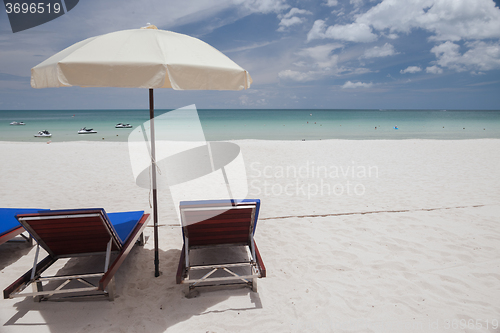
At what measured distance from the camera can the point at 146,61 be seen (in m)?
2.15

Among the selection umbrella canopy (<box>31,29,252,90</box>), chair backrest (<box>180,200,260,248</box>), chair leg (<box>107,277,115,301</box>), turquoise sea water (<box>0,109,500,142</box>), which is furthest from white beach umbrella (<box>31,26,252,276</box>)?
turquoise sea water (<box>0,109,500,142</box>)

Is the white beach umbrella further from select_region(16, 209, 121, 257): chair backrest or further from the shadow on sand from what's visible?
the shadow on sand

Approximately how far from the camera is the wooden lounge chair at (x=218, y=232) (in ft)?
8.70

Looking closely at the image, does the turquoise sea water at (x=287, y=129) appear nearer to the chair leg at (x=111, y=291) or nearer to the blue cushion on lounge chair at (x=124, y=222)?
the blue cushion on lounge chair at (x=124, y=222)

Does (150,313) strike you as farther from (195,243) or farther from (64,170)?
(64,170)

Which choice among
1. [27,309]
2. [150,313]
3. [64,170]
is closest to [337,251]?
[150,313]

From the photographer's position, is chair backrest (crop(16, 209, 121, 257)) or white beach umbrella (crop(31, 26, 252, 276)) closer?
white beach umbrella (crop(31, 26, 252, 276))

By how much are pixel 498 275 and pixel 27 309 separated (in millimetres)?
4820

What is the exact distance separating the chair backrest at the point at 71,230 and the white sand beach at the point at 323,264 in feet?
1.65

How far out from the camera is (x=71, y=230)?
8.63ft

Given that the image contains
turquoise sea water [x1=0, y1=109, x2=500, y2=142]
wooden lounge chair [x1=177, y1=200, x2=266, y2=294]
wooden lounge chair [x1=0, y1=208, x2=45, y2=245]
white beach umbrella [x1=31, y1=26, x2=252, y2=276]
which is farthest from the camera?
turquoise sea water [x1=0, y1=109, x2=500, y2=142]

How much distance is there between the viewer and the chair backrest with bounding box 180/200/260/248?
8.71 ft

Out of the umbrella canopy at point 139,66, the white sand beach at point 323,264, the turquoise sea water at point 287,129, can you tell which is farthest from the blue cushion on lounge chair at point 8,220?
the turquoise sea water at point 287,129

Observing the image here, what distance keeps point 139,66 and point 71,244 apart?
1927mm
